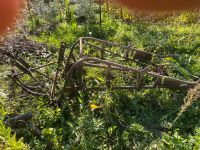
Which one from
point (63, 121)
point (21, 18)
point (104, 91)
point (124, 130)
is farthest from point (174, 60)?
point (21, 18)

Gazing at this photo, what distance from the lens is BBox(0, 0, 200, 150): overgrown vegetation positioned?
162 inches

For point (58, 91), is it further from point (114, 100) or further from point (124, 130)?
point (124, 130)

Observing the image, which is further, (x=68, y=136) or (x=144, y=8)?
(x=144, y=8)

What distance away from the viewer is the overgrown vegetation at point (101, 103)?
4.12 metres

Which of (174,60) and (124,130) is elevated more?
(174,60)

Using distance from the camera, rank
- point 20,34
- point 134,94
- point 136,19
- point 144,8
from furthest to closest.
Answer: point 144,8 < point 136,19 < point 20,34 < point 134,94

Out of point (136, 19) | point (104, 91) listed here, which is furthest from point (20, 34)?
point (104, 91)

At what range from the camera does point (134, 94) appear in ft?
15.9

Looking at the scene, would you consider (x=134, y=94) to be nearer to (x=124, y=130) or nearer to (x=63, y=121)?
(x=124, y=130)

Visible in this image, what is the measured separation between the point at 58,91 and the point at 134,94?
0.97m

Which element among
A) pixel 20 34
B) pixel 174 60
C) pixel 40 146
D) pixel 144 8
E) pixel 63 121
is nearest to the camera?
pixel 40 146

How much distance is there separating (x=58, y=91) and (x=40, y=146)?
0.95 m

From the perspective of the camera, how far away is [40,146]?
4.11m

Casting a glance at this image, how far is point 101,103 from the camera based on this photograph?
185 inches
